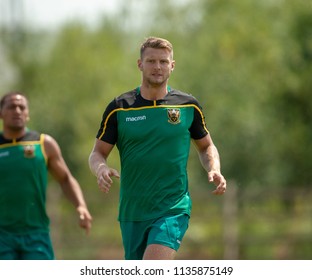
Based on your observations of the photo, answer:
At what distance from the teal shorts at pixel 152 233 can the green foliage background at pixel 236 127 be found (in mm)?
14717

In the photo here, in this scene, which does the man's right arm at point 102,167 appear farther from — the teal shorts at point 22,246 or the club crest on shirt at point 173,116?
the teal shorts at point 22,246

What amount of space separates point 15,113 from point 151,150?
8.86ft

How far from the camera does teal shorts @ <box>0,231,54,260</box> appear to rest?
10.8m

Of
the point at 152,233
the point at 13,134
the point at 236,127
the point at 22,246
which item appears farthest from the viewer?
the point at 236,127

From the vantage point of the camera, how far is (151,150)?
29.5 feet

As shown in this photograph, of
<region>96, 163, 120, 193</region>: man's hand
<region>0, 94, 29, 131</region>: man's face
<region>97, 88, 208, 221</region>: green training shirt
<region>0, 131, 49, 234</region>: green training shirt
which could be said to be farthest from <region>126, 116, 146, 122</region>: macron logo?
<region>0, 94, 29, 131</region>: man's face

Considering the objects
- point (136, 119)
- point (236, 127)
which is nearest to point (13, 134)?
point (136, 119)

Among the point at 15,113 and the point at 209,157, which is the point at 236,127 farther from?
the point at 209,157

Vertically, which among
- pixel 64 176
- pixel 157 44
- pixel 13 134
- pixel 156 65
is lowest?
pixel 64 176

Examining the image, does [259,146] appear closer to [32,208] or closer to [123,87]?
[123,87]

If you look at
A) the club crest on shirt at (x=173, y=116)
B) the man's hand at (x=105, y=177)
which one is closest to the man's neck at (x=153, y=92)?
the club crest on shirt at (x=173, y=116)

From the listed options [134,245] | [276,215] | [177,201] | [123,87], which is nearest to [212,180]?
[177,201]

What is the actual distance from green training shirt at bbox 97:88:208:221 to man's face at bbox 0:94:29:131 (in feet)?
7.31

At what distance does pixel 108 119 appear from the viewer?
29.9 ft
